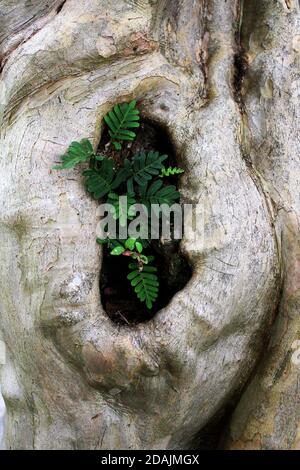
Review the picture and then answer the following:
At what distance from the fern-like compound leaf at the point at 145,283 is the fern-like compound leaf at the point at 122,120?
57cm

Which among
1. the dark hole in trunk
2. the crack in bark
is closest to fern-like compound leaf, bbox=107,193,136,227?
the dark hole in trunk

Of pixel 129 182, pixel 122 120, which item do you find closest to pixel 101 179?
pixel 129 182

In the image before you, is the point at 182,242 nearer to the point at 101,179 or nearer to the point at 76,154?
the point at 101,179

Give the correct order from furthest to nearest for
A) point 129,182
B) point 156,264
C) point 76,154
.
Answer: point 156,264 → point 129,182 → point 76,154

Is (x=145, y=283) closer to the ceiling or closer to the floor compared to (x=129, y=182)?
closer to the floor

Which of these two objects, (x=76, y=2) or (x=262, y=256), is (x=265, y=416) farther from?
(x=76, y=2)

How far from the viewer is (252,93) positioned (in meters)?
3.15

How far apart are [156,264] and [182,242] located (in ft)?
0.78

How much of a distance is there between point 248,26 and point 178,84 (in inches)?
22.7

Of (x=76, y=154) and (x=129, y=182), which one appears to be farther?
(x=129, y=182)

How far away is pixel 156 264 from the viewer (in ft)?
9.76

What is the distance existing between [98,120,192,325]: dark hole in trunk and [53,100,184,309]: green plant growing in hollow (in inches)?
1.6

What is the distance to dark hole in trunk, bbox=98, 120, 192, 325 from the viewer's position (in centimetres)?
288

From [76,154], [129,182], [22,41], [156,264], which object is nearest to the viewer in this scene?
[76,154]
